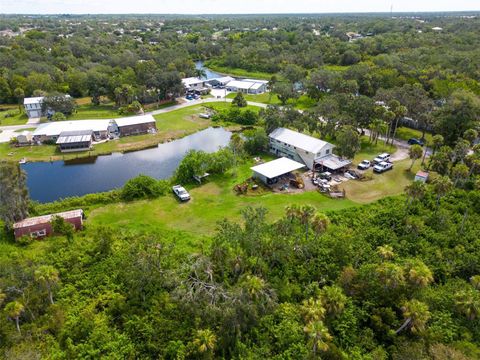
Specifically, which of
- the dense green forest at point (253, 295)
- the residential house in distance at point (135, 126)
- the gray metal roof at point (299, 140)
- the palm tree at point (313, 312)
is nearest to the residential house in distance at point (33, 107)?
the residential house in distance at point (135, 126)

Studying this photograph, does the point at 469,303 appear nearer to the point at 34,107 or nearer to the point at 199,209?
Answer: the point at 199,209

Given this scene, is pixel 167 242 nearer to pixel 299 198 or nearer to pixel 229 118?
pixel 299 198

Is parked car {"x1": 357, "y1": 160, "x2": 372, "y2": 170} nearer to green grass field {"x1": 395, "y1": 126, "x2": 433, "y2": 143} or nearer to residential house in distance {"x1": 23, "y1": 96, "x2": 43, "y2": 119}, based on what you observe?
green grass field {"x1": 395, "y1": 126, "x2": 433, "y2": 143}

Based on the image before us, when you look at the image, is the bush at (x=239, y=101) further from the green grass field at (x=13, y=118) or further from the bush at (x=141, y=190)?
the green grass field at (x=13, y=118)

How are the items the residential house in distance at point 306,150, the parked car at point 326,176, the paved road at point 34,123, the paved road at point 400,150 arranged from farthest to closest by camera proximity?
the paved road at point 34,123, the paved road at point 400,150, the residential house in distance at point 306,150, the parked car at point 326,176

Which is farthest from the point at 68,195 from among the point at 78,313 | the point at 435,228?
the point at 435,228

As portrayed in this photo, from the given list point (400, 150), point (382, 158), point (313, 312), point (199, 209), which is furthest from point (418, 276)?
point (400, 150)
